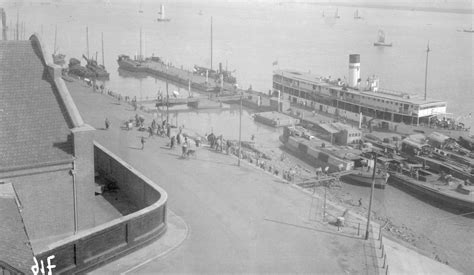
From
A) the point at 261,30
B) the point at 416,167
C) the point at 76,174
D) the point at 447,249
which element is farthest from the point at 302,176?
the point at 261,30

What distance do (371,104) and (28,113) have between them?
42.5 meters

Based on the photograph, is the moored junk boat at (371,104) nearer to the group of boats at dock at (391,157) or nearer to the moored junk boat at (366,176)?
the group of boats at dock at (391,157)

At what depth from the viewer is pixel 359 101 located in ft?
188

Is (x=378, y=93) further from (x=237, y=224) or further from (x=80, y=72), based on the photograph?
(x=80, y=72)

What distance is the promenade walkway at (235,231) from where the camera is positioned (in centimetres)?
1952

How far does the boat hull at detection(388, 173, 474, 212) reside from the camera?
34.8 metres

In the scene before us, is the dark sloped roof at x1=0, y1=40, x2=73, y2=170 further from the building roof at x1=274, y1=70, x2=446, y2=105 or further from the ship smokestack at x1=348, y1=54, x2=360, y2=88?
the ship smokestack at x1=348, y1=54, x2=360, y2=88

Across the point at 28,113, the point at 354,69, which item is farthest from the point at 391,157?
the point at 28,113

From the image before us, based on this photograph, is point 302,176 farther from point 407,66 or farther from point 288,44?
point 288,44

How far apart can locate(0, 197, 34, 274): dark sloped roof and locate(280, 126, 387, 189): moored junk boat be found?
2730 cm

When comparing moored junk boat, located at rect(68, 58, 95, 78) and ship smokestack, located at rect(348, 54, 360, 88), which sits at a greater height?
ship smokestack, located at rect(348, 54, 360, 88)

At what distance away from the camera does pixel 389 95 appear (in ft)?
186

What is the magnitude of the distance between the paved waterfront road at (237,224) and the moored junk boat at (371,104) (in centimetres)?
2431

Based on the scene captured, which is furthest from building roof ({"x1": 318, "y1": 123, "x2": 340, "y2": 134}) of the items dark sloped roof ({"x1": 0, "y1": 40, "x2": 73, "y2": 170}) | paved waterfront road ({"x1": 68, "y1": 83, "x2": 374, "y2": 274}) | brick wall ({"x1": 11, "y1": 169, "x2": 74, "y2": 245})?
brick wall ({"x1": 11, "y1": 169, "x2": 74, "y2": 245})
